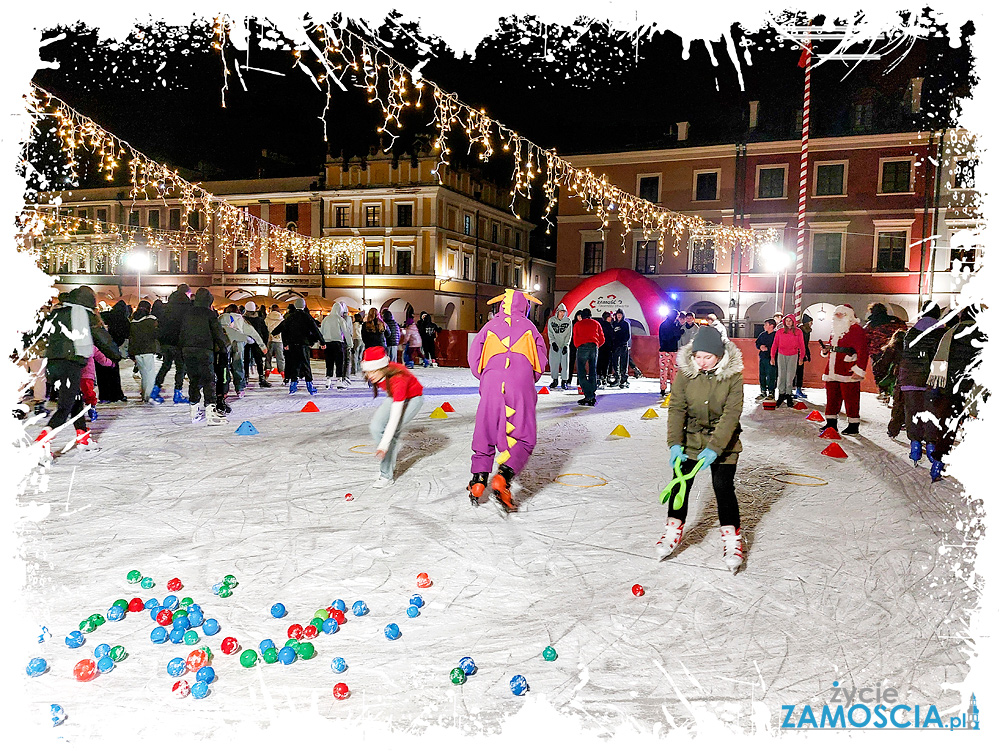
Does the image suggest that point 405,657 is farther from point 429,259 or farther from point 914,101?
point 429,259

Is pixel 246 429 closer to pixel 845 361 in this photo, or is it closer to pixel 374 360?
pixel 374 360

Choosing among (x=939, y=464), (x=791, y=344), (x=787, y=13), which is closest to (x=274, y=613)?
(x=787, y=13)

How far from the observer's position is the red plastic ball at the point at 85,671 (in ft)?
9.46

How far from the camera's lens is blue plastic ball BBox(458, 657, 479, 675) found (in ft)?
9.91

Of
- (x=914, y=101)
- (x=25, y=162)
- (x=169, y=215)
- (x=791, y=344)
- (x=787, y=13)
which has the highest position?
(x=914, y=101)

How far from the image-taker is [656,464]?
7.52 metres

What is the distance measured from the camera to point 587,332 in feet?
40.0

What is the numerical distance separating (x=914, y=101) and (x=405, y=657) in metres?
33.6

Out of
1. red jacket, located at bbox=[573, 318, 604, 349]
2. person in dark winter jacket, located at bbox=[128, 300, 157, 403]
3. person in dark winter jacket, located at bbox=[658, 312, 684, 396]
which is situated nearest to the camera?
person in dark winter jacket, located at bbox=[128, 300, 157, 403]

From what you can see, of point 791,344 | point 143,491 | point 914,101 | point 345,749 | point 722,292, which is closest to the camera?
point 345,749

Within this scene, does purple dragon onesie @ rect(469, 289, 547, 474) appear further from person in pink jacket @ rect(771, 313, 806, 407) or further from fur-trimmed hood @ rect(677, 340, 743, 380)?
person in pink jacket @ rect(771, 313, 806, 407)

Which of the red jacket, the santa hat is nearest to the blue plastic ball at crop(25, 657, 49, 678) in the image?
the santa hat

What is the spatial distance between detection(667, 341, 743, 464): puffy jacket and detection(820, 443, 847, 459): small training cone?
4.57 m

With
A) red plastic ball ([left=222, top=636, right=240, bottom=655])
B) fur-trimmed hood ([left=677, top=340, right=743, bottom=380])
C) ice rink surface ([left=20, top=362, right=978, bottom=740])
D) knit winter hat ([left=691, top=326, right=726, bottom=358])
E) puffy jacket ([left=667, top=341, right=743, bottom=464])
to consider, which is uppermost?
knit winter hat ([left=691, top=326, right=726, bottom=358])
